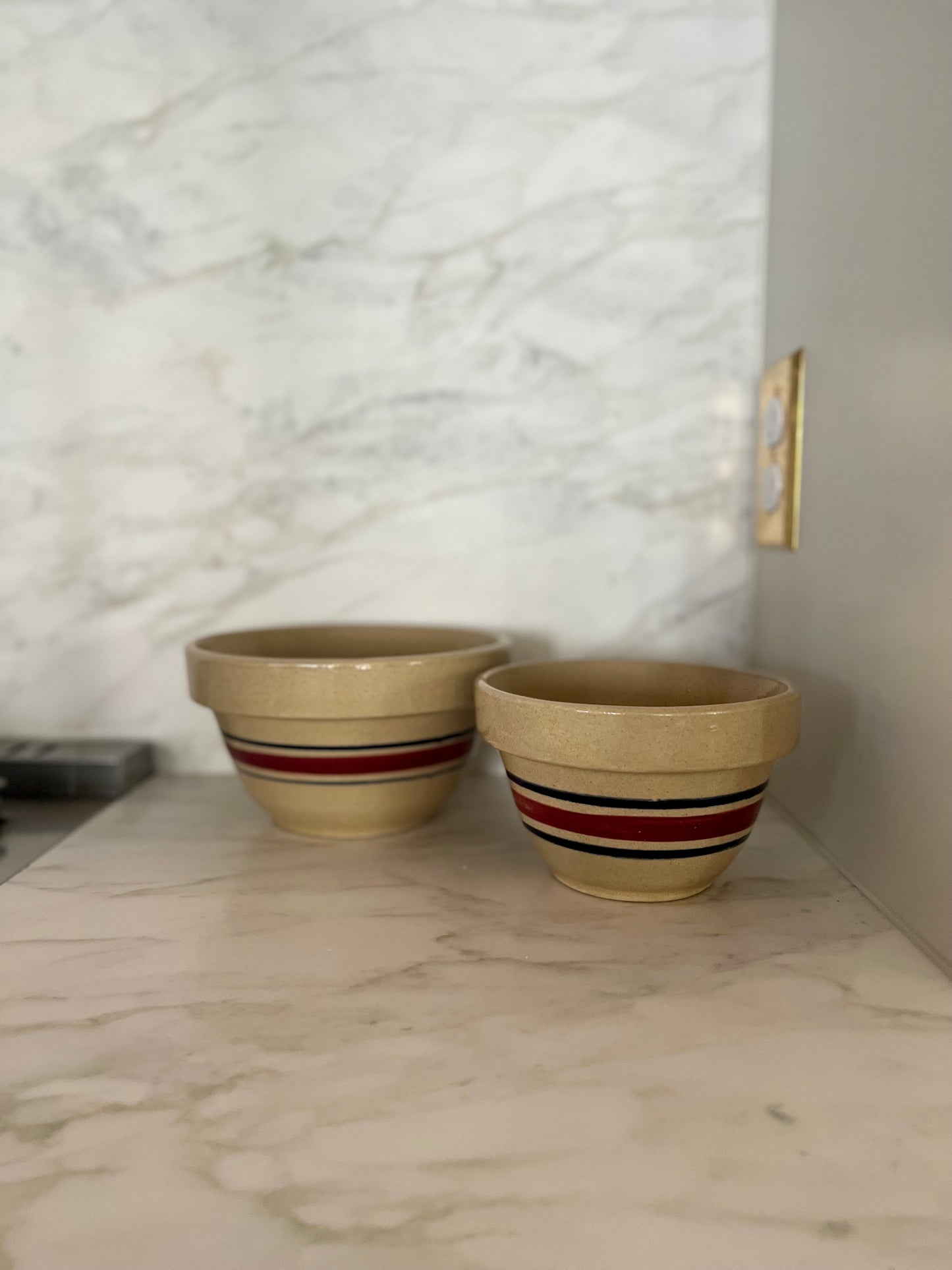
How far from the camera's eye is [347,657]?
100cm

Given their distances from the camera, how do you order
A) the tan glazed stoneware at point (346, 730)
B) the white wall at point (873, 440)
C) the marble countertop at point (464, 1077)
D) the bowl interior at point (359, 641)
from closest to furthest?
the marble countertop at point (464, 1077) → the white wall at point (873, 440) → the tan glazed stoneware at point (346, 730) → the bowl interior at point (359, 641)

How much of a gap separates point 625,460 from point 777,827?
395 millimetres

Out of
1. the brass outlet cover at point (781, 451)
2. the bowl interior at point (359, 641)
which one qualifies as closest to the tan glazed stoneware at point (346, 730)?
the bowl interior at point (359, 641)

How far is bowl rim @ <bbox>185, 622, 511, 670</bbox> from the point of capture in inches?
30.2

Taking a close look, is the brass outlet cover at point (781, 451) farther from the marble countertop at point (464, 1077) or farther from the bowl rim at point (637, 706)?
the marble countertop at point (464, 1077)

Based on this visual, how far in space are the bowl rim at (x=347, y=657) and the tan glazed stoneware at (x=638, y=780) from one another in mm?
100

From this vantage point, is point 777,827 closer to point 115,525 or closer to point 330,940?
point 330,940

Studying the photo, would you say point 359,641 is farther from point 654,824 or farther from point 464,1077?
point 464,1077

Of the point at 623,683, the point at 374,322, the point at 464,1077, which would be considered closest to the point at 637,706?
the point at 623,683

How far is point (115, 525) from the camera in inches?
40.0

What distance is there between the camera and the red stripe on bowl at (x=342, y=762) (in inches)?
30.9

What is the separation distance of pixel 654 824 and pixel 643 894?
68mm

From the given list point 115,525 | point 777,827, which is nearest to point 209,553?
point 115,525

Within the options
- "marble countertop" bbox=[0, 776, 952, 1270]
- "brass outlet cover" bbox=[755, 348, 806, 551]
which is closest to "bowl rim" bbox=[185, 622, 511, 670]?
"marble countertop" bbox=[0, 776, 952, 1270]
